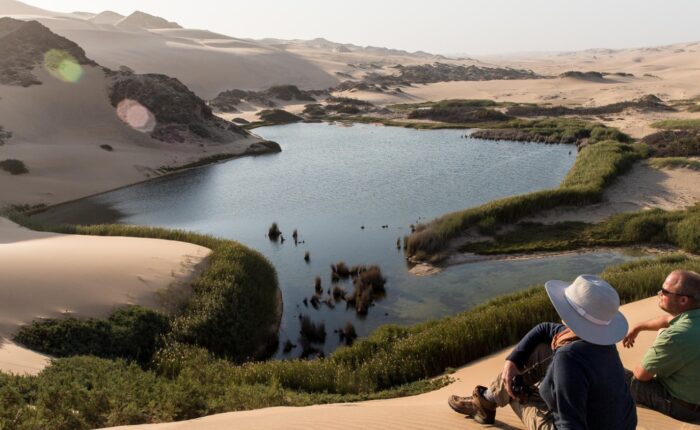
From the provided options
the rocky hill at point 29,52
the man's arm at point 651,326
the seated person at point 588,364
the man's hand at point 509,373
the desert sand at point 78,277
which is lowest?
the desert sand at point 78,277

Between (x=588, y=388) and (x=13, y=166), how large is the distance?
122 ft

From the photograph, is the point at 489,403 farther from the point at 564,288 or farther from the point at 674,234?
the point at 674,234

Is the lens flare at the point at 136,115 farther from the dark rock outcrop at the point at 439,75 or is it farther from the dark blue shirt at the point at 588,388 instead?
the dark rock outcrop at the point at 439,75

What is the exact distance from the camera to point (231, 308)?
13.9m

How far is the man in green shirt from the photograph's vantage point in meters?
5.33

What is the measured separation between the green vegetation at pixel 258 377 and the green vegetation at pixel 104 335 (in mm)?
795

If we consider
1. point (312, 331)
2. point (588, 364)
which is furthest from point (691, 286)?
point (312, 331)

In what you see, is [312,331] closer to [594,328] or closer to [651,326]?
[651,326]

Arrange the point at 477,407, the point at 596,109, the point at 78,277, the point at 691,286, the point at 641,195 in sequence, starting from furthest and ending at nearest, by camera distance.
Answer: the point at 596,109, the point at 641,195, the point at 78,277, the point at 477,407, the point at 691,286

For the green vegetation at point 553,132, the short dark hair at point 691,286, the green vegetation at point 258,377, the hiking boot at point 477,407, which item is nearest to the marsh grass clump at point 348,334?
the green vegetation at point 258,377

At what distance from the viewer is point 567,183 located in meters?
28.0

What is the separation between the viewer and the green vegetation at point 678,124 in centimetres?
4469

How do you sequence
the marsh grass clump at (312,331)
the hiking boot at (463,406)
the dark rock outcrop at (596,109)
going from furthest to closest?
the dark rock outcrop at (596,109) → the marsh grass clump at (312,331) → the hiking boot at (463,406)

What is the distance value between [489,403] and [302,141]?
4852cm
